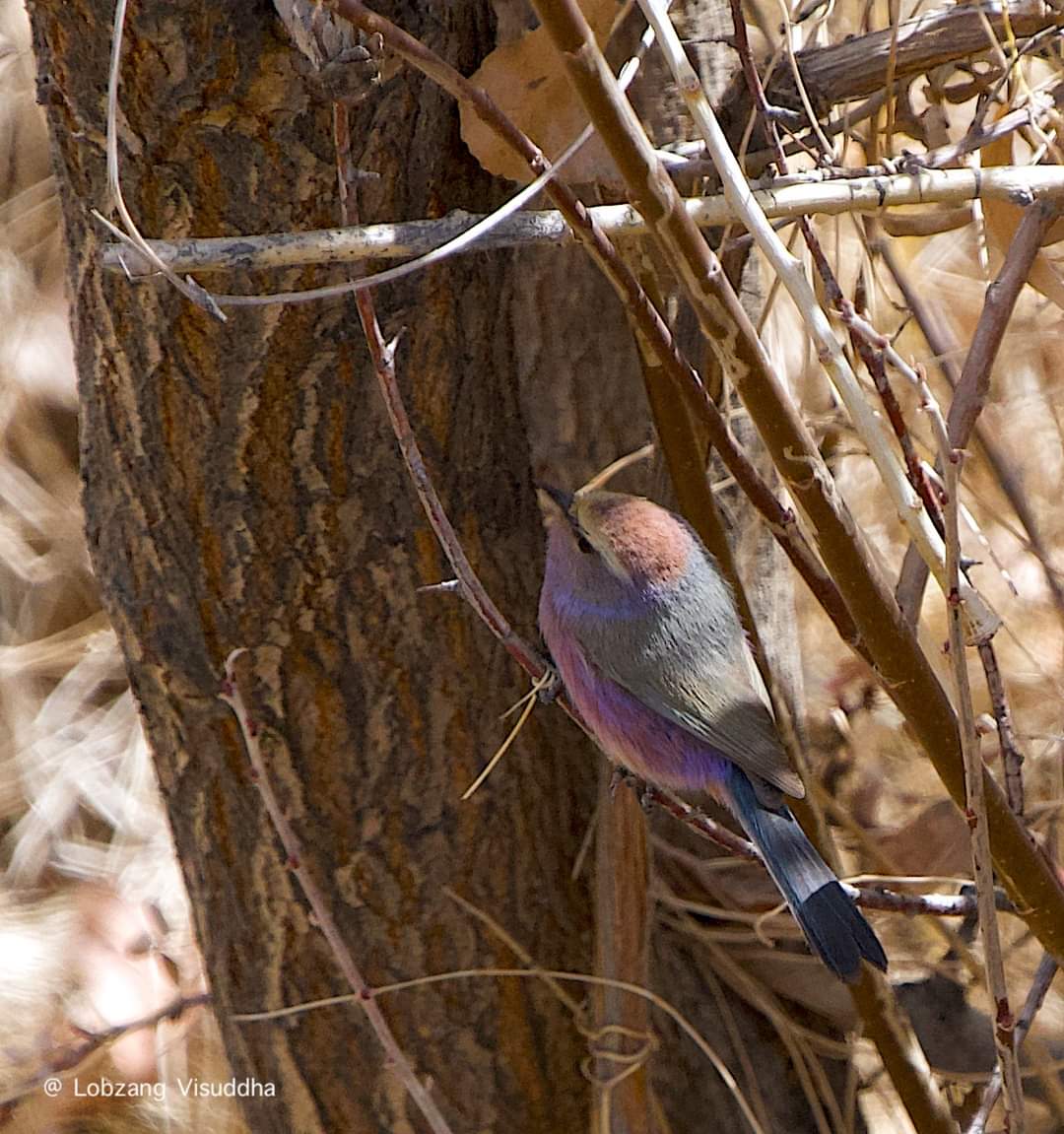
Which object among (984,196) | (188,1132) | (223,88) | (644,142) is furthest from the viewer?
(188,1132)

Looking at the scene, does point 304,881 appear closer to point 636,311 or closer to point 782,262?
point 636,311

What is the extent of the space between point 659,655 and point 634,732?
0.39ft

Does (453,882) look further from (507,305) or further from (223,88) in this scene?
(223,88)

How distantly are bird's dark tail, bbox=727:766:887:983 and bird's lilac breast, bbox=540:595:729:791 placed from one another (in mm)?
83

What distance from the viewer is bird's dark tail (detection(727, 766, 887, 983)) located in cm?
154

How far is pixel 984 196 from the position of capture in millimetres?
1437

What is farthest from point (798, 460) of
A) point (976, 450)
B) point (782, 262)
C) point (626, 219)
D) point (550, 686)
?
point (976, 450)

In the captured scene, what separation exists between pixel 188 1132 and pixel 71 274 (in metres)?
2.13

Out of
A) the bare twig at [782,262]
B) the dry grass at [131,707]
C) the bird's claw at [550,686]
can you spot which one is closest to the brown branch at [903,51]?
the dry grass at [131,707]

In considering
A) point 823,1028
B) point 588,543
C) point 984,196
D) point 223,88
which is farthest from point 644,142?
point 823,1028

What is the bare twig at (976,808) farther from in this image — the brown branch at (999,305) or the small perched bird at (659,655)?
the small perched bird at (659,655)

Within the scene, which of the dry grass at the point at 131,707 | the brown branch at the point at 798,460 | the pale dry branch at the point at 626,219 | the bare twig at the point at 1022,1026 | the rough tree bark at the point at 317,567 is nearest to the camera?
the brown branch at the point at 798,460

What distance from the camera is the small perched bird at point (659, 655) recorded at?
187 centimetres

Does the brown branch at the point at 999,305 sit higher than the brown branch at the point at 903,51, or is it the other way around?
the brown branch at the point at 903,51
